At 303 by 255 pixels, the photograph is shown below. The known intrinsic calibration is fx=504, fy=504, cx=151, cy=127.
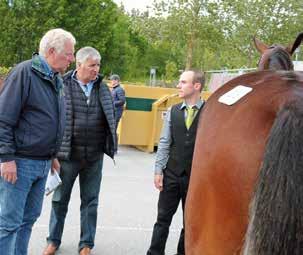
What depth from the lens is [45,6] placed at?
40531mm

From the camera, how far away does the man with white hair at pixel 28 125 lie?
3455 mm

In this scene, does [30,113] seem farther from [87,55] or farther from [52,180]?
[87,55]

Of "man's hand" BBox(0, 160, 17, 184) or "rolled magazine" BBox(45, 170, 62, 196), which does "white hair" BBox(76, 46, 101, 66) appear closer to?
"rolled magazine" BBox(45, 170, 62, 196)

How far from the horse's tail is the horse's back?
0.11m

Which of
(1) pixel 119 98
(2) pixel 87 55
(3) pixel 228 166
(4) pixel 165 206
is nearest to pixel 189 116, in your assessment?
(4) pixel 165 206

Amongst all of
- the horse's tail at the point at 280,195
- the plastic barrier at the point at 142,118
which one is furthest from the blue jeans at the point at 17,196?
the plastic barrier at the point at 142,118

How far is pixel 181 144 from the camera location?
448 cm

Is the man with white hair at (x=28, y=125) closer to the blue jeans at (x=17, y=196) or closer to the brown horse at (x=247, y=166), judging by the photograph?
the blue jeans at (x=17, y=196)

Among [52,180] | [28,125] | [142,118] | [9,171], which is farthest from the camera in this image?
[142,118]

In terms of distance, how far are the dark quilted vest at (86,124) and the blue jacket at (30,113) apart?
860 millimetres

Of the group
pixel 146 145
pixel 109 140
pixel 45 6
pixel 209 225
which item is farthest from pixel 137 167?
pixel 45 6

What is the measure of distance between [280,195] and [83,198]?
3.32 metres

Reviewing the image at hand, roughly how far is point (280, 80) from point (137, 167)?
8.14 m

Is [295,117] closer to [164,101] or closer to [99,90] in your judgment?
[99,90]
